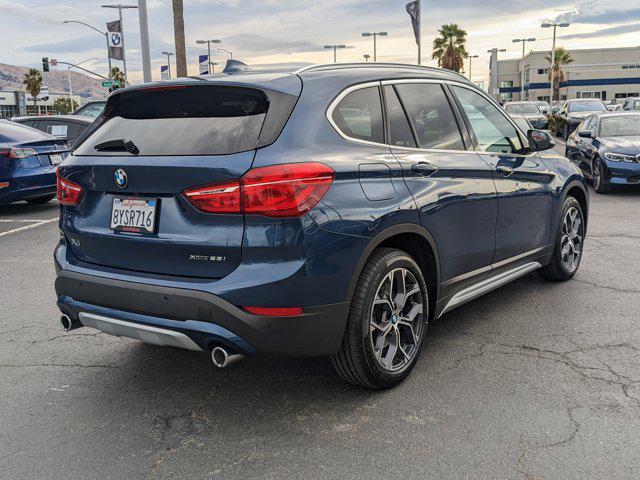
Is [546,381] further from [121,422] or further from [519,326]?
[121,422]

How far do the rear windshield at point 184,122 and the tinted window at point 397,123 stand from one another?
875 millimetres

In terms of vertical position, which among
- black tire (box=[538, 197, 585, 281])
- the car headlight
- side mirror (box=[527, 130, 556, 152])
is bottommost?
black tire (box=[538, 197, 585, 281])

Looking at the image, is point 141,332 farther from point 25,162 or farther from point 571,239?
point 25,162

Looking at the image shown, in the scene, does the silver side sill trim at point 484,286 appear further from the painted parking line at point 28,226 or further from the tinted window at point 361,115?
the painted parking line at point 28,226

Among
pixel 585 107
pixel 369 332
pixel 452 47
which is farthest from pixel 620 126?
pixel 452 47

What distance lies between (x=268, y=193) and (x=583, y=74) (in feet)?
329

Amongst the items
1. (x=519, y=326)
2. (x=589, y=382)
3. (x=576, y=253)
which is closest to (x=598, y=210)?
(x=576, y=253)

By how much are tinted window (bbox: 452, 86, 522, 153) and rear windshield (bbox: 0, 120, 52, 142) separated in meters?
8.10

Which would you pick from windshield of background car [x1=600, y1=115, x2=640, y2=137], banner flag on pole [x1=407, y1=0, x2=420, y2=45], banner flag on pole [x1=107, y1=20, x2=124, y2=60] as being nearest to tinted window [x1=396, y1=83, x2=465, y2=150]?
windshield of background car [x1=600, y1=115, x2=640, y2=137]

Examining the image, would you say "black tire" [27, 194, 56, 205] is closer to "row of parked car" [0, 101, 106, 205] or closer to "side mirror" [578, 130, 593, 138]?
"row of parked car" [0, 101, 106, 205]

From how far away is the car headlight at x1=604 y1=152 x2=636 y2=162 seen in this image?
11299 millimetres

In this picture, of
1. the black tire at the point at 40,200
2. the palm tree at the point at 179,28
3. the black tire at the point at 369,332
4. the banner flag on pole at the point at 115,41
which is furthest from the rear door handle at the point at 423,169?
the banner flag on pole at the point at 115,41

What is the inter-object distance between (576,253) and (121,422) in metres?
4.30

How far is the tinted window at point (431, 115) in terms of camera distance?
3992 mm
